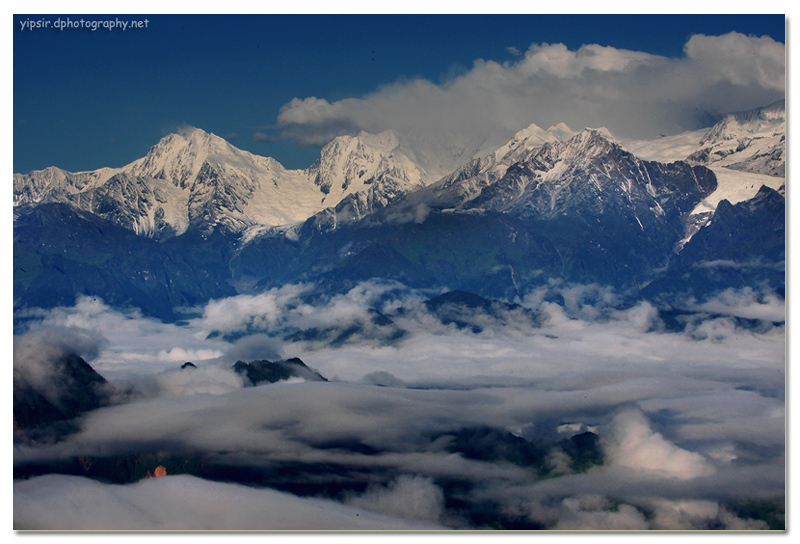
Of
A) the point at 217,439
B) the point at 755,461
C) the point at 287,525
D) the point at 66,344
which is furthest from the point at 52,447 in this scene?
the point at 755,461

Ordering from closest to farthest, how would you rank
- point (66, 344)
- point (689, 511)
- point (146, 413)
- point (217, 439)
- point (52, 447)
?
point (52, 447)
point (689, 511)
point (217, 439)
point (146, 413)
point (66, 344)

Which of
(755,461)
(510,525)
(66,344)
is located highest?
(66,344)

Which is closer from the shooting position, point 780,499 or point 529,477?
point 780,499

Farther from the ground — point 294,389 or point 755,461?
point 294,389

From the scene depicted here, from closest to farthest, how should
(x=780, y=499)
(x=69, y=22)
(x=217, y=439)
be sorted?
1. (x=69, y=22)
2. (x=780, y=499)
3. (x=217, y=439)

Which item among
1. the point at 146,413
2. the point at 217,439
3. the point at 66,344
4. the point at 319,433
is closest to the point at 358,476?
the point at 319,433

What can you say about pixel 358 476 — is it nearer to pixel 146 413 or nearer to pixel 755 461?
pixel 146 413

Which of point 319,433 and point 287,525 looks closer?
point 287,525

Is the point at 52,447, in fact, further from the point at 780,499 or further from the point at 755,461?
the point at 755,461

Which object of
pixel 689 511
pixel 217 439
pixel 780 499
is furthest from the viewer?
pixel 217 439
